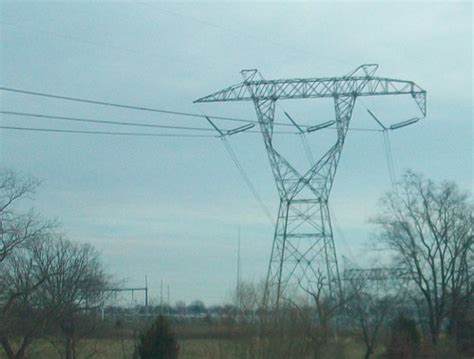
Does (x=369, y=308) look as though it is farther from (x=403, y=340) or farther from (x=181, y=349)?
(x=181, y=349)

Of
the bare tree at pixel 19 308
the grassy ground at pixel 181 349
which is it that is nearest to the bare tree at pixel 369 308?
the grassy ground at pixel 181 349

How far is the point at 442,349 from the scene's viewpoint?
52.5 m

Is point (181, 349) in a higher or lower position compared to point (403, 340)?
lower

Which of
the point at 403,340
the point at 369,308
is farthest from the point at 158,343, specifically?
the point at 369,308

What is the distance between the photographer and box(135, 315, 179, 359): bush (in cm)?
3462

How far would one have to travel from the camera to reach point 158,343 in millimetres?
34719

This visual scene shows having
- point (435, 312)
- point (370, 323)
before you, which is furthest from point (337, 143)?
point (435, 312)

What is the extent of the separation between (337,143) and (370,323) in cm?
2014

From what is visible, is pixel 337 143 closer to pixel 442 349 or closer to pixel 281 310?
pixel 281 310

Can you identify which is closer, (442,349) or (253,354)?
(253,354)

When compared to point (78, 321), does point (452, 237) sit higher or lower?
higher

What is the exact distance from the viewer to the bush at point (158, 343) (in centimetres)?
3462

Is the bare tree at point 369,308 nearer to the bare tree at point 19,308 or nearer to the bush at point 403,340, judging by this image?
the bush at point 403,340

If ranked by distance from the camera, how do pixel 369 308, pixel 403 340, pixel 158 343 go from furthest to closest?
pixel 369 308, pixel 403 340, pixel 158 343
